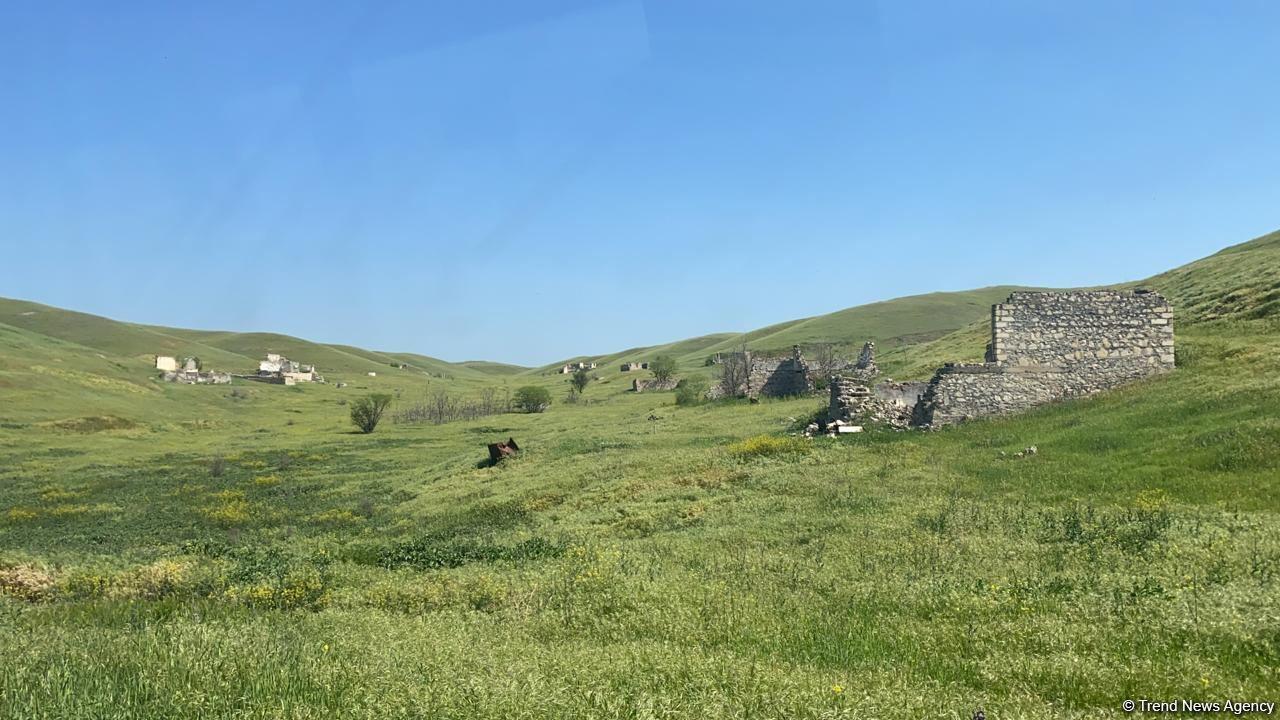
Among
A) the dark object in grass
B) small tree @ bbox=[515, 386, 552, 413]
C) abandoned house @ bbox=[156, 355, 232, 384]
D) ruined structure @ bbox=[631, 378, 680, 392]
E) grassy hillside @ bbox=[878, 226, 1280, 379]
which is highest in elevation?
grassy hillside @ bbox=[878, 226, 1280, 379]

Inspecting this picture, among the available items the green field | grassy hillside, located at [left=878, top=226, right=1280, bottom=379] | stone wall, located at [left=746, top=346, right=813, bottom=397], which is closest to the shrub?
stone wall, located at [left=746, top=346, right=813, bottom=397]

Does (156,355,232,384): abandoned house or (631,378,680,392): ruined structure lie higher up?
(156,355,232,384): abandoned house

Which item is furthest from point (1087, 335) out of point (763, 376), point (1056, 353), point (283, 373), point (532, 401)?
point (283, 373)

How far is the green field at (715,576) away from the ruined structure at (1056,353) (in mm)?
1059

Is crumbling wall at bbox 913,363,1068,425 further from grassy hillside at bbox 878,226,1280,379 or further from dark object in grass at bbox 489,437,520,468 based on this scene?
dark object in grass at bbox 489,437,520,468

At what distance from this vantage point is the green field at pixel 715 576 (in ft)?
17.8

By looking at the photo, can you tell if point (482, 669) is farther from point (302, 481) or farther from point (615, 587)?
point (302, 481)

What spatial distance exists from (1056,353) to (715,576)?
17941 millimetres

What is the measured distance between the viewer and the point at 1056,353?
75.0ft

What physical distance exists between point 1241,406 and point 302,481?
101 feet

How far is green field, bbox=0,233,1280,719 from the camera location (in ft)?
17.8

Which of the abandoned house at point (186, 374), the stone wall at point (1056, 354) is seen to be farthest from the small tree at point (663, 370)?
the abandoned house at point (186, 374)

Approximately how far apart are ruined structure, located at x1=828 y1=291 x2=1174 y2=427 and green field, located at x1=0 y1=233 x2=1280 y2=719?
1059 millimetres

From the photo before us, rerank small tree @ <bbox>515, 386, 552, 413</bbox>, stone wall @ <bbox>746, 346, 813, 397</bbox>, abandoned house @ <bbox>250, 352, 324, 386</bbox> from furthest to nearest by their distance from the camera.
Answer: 1. abandoned house @ <bbox>250, 352, 324, 386</bbox>
2. small tree @ <bbox>515, 386, 552, 413</bbox>
3. stone wall @ <bbox>746, 346, 813, 397</bbox>
